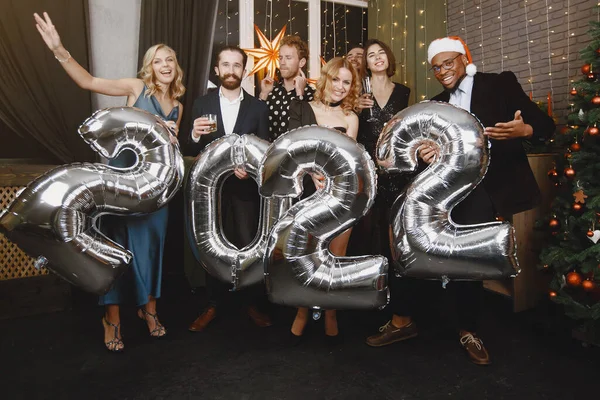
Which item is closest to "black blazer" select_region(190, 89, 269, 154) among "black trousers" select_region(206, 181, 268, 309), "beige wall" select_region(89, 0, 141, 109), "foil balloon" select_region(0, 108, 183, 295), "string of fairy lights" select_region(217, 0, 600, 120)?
"black trousers" select_region(206, 181, 268, 309)

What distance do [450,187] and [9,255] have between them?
2838 mm

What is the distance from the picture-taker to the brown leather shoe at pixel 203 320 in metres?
2.58

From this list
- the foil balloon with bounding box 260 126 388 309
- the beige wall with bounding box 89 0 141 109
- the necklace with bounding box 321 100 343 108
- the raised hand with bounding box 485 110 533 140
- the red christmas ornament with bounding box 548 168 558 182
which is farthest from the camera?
the beige wall with bounding box 89 0 141 109

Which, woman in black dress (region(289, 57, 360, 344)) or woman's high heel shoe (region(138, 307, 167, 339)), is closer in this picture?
woman in black dress (region(289, 57, 360, 344))

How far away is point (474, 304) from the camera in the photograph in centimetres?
223

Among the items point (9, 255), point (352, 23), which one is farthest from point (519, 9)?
point (9, 255)

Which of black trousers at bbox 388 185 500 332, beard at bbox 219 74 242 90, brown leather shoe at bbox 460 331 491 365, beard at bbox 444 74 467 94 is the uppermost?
beard at bbox 219 74 242 90

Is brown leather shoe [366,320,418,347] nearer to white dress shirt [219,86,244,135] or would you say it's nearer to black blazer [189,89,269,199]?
black blazer [189,89,269,199]

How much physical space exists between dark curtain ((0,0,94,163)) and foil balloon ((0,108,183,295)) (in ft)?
6.93

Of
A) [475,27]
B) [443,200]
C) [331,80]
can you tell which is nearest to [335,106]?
Result: [331,80]

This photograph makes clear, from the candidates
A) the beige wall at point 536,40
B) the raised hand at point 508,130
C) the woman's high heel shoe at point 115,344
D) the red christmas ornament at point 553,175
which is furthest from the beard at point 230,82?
the beige wall at point 536,40

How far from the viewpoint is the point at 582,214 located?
2.43 metres

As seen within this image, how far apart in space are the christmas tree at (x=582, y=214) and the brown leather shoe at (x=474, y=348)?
1.92ft

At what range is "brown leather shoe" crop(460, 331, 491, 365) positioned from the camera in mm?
2154
